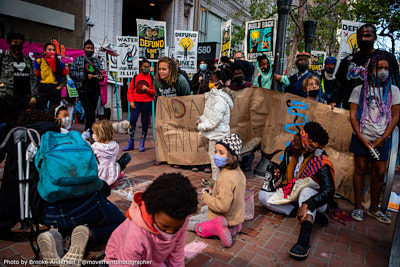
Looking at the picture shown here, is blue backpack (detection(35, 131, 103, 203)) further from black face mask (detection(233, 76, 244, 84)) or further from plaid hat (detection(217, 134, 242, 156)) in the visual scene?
black face mask (detection(233, 76, 244, 84))

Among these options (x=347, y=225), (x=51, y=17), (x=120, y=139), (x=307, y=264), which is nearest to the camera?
(x=307, y=264)

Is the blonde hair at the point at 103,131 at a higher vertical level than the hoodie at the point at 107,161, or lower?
higher

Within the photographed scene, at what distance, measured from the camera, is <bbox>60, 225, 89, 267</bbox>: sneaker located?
7.23ft

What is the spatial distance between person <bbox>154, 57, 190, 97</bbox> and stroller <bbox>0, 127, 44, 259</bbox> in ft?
10.7

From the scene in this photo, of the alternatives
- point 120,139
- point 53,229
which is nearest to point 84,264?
point 53,229

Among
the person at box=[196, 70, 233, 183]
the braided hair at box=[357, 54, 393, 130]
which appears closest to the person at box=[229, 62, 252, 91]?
the person at box=[196, 70, 233, 183]

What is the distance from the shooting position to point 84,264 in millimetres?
2361

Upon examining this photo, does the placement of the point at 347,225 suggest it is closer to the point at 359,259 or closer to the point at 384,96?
the point at 359,259

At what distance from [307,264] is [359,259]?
1.99ft

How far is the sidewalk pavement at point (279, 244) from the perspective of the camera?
2.64 metres

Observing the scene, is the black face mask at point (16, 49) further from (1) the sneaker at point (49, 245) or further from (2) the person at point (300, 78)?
(2) the person at point (300, 78)

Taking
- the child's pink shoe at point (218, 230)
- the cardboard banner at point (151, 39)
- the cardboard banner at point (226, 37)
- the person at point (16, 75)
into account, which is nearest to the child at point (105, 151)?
the child's pink shoe at point (218, 230)

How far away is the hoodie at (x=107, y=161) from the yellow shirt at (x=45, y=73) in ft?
10.8

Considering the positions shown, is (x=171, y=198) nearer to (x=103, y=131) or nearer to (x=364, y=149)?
(x=103, y=131)
